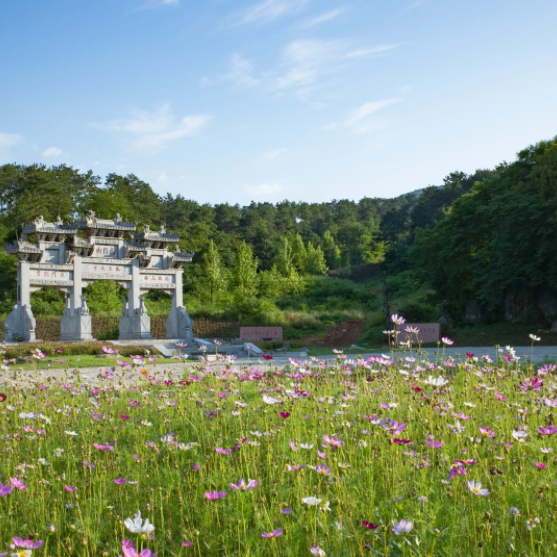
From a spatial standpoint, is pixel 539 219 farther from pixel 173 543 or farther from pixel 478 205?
pixel 173 543

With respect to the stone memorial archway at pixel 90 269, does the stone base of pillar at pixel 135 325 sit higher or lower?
lower

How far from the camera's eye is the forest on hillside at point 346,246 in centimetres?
2111

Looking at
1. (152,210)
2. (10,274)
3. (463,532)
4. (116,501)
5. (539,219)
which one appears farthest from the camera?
(152,210)

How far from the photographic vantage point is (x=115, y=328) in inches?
1052

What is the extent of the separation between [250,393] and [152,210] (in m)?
42.9

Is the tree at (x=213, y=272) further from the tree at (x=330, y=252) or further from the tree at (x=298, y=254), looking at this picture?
the tree at (x=330, y=252)

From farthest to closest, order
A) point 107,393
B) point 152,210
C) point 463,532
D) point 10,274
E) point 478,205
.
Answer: point 152,210 → point 10,274 → point 478,205 → point 107,393 → point 463,532

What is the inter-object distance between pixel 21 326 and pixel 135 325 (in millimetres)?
4499

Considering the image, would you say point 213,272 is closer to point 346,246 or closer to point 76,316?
point 76,316

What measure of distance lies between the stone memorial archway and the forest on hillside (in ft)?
20.0

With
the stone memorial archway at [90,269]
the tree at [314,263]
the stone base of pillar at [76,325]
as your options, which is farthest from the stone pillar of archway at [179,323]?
the tree at [314,263]

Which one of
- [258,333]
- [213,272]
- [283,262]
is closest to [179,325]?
[258,333]

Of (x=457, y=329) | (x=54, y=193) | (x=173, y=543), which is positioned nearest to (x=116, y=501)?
(x=173, y=543)

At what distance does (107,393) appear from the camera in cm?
537
